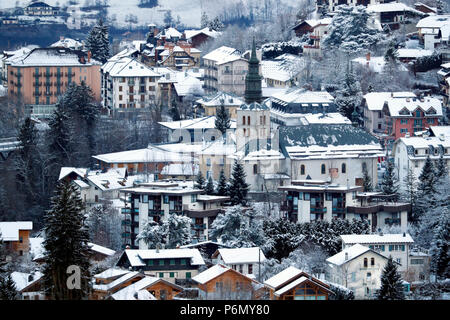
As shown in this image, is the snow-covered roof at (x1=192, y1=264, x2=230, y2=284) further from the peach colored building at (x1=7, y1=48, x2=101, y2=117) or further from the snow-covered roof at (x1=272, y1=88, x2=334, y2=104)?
the peach colored building at (x1=7, y1=48, x2=101, y2=117)

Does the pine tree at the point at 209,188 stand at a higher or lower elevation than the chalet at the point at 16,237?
higher

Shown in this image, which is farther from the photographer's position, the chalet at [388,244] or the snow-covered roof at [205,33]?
the snow-covered roof at [205,33]

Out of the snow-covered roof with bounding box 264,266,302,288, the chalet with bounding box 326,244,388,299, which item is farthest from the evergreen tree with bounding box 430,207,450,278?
the snow-covered roof with bounding box 264,266,302,288

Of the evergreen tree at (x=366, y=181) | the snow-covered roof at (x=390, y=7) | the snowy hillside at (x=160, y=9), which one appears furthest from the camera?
the snowy hillside at (x=160, y=9)

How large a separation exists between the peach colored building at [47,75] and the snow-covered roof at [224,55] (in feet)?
17.8

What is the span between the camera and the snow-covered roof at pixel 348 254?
21.6 metres

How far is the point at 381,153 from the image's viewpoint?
3197 cm

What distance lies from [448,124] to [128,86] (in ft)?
49.0

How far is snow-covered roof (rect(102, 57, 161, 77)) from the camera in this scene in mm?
45500

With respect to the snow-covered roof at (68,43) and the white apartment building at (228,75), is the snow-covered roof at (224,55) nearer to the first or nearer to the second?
the white apartment building at (228,75)

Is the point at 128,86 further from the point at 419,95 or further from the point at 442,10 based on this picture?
the point at 442,10

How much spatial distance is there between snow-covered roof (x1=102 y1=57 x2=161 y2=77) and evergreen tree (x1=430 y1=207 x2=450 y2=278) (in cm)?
2285

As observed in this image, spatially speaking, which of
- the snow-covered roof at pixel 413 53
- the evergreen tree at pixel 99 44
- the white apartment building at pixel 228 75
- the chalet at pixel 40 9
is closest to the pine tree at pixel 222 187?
the snow-covered roof at pixel 413 53

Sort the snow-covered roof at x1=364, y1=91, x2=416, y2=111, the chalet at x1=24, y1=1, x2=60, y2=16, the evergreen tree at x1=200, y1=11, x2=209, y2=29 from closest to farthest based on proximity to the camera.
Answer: the snow-covered roof at x1=364, y1=91, x2=416, y2=111 < the chalet at x1=24, y1=1, x2=60, y2=16 < the evergreen tree at x1=200, y1=11, x2=209, y2=29
